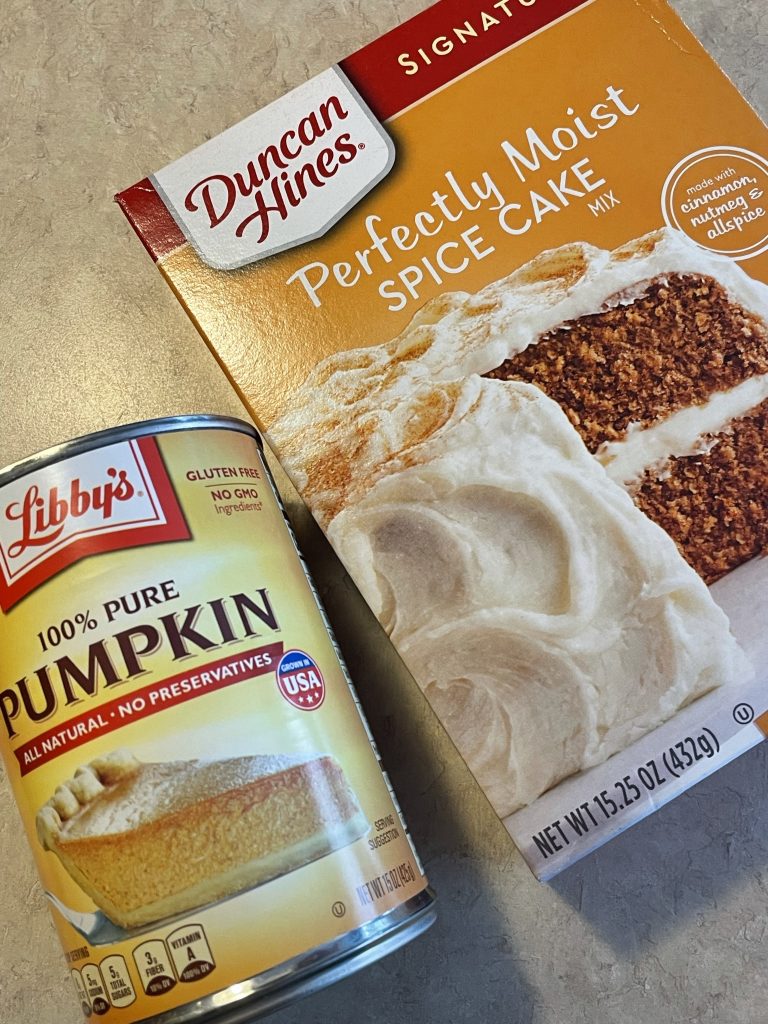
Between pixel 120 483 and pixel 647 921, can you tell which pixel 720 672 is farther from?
pixel 120 483

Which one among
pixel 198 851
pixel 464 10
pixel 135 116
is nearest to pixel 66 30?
pixel 135 116

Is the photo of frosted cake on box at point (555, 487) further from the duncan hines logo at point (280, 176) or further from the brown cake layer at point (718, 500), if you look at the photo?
the duncan hines logo at point (280, 176)

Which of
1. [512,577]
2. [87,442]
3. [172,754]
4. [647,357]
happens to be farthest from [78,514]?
[647,357]

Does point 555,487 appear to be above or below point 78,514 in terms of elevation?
below

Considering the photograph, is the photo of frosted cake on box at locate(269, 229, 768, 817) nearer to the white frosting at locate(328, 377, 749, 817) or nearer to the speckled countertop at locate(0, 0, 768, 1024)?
the white frosting at locate(328, 377, 749, 817)

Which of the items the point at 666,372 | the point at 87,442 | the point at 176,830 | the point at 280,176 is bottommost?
the point at 176,830

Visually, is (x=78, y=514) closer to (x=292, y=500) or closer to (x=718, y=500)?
(x=292, y=500)
